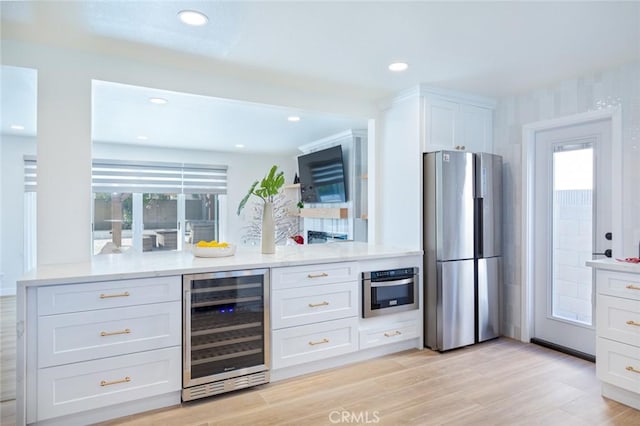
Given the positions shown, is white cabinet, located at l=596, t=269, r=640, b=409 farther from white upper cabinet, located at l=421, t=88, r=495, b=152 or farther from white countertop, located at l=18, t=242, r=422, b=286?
white upper cabinet, located at l=421, t=88, r=495, b=152

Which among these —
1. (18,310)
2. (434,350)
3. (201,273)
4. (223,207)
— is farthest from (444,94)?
(223,207)

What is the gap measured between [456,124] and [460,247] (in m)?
1.22

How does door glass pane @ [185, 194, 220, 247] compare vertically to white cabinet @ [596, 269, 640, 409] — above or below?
above

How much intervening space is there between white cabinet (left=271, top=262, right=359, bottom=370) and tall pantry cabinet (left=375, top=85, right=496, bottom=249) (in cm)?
86

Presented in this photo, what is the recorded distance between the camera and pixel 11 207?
552cm

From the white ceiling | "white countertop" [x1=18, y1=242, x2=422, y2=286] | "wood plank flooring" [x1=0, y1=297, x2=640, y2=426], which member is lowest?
"wood plank flooring" [x1=0, y1=297, x2=640, y2=426]

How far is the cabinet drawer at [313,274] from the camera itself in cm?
267

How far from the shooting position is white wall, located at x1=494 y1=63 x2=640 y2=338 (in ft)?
9.10

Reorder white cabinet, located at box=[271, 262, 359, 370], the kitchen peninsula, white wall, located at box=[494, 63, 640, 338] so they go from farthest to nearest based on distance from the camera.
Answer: white wall, located at box=[494, 63, 640, 338], white cabinet, located at box=[271, 262, 359, 370], the kitchen peninsula

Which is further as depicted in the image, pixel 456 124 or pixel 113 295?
pixel 456 124

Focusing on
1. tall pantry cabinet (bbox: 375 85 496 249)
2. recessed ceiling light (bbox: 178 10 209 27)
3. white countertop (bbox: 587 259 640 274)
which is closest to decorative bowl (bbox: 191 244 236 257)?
recessed ceiling light (bbox: 178 10 209 27)

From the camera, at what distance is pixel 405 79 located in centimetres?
319

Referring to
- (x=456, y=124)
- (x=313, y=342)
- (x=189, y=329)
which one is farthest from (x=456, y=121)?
(x=189, y=329)

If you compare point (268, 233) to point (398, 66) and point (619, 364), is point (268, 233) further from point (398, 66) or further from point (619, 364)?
point (619, 364)
